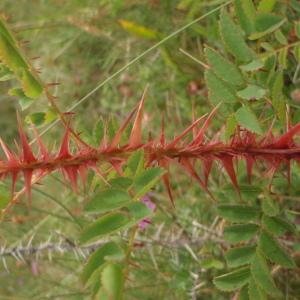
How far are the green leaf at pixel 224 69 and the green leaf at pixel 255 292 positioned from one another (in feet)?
1.10

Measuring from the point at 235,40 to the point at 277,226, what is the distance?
1.13 ft

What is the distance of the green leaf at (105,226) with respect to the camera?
71 cm

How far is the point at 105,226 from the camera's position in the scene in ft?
2.39

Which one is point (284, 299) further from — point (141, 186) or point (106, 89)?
point (106, 89)

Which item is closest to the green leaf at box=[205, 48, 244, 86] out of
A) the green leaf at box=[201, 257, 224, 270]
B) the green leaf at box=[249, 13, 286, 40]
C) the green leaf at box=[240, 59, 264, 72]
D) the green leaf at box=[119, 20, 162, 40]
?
the green leaf at box=[240, 59, 264, 72]

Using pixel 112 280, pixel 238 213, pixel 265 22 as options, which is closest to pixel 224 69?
pixel 265 22

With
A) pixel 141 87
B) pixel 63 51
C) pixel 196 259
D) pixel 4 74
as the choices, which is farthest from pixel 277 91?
pixel 63 51

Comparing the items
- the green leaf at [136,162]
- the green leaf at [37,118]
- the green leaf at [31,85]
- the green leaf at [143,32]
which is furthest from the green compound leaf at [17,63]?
the green leaf at [143,32]

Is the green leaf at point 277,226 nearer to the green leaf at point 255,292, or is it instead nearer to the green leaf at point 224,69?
the green leaf at point 255,292

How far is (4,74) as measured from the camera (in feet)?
2.91

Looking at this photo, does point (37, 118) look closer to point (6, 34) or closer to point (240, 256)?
point (6, 34)

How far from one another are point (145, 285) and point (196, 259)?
0.76 feet

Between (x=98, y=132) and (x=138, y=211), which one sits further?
(x=98, y=132)

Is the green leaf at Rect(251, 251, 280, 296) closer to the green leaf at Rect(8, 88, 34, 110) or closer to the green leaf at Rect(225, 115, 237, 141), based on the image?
the green leaf at Rect(225, 115, 237, 141)
